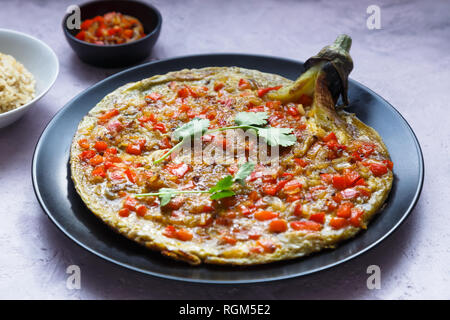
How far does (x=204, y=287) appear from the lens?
3.73 meters

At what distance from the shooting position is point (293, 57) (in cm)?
637

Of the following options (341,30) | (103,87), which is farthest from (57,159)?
(341,30)

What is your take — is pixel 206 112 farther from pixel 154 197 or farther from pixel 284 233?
pixel 284 233

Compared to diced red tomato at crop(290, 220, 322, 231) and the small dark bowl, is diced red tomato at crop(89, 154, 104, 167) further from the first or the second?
the small dark bowl

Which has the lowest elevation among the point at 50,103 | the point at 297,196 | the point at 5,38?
the point at 50,103

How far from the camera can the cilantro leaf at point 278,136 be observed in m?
4.28

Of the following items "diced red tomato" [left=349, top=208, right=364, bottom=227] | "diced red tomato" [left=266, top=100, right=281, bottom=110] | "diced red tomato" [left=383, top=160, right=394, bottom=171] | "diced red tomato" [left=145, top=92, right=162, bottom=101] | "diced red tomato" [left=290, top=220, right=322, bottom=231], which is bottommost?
"diced red tomato" [left=145, top=92, right=162, bottom=101]

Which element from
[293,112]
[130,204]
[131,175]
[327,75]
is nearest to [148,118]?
[131,175]

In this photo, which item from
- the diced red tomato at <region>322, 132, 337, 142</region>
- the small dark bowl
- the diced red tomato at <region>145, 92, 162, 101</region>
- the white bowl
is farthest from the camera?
the small dark bowl

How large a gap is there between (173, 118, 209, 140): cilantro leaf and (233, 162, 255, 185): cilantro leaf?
57cm

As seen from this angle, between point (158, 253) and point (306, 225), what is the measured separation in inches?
40.8

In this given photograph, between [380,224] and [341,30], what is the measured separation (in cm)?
361

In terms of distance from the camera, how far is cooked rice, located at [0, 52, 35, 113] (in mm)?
4949

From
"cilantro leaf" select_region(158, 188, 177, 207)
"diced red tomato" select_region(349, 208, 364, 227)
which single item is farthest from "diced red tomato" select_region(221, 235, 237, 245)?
A: "diced red tomato" select_region(349, 208, 364, 227)
